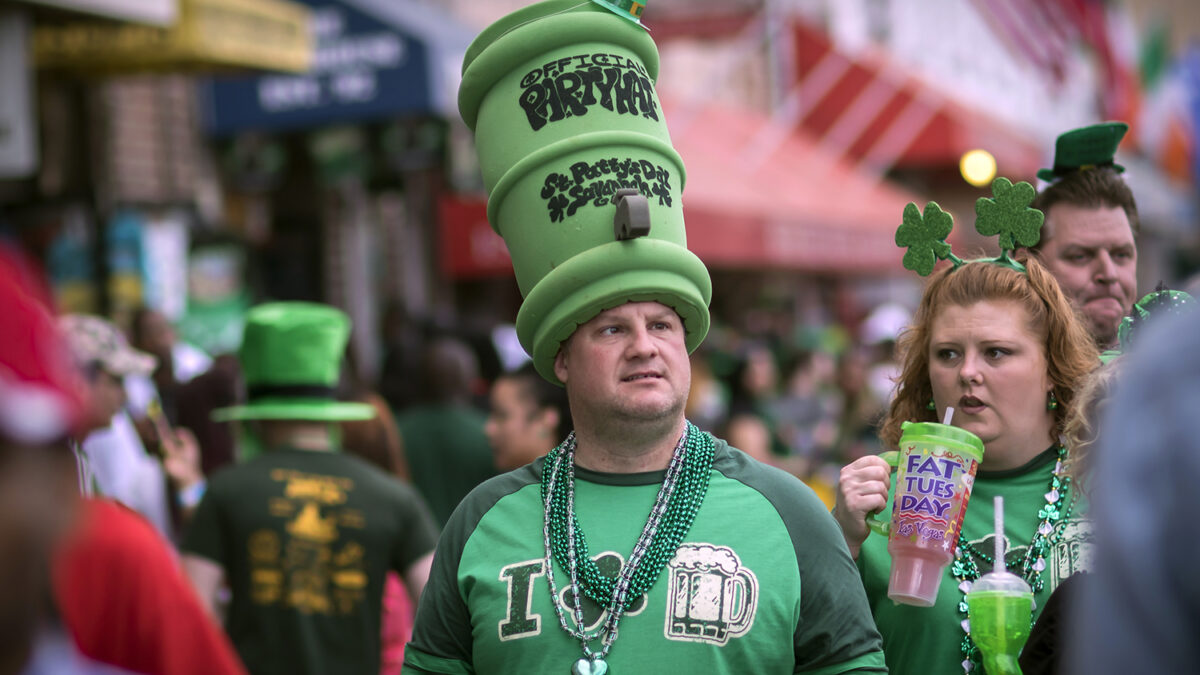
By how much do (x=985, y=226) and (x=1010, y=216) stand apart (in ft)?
0.21

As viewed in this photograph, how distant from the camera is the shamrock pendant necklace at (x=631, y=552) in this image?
2695 millimetres

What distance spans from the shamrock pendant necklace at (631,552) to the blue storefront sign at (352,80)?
7.96m

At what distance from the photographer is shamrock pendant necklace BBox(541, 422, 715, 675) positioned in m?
2.70

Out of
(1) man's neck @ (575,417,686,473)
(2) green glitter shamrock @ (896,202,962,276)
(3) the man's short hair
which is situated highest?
(3) the man's short hair

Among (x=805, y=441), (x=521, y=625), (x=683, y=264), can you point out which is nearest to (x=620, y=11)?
(x=683, y=264)

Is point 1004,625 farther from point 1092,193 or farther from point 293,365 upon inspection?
point 293,365

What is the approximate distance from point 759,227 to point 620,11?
35.9 ft

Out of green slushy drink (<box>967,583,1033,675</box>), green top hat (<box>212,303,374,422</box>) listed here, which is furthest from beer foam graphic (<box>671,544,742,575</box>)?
green top hat (<box>212,303,374,422</box>)

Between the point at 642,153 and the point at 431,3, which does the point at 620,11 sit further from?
the point at 431,3

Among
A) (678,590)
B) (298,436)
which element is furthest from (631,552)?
(298,436)

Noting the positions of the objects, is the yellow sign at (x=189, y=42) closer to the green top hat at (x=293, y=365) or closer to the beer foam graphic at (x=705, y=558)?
the green top hat at (x=293, y=365)

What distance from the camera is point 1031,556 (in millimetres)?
2977

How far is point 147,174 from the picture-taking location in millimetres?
10406

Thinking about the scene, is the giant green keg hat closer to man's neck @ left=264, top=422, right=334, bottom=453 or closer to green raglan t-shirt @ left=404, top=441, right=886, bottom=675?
green raglan t-shirt @ left=404, top=441, right=886, bottom=675
